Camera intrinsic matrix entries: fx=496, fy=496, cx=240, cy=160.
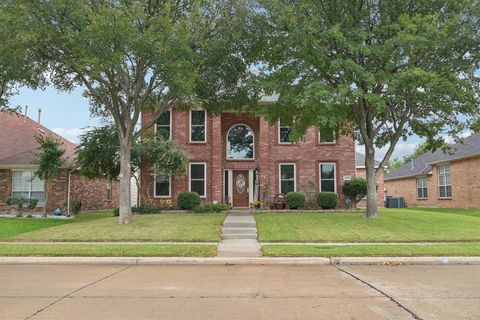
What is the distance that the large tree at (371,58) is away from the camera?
56.8ft

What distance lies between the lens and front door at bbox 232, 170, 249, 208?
28.2 m

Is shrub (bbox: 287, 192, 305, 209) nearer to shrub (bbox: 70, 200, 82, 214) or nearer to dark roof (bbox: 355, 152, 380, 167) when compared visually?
shrub (bbox: 70, 200, 82, 214)

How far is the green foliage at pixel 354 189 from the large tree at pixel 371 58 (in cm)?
591

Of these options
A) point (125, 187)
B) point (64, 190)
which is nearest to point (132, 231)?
point (125, 187)

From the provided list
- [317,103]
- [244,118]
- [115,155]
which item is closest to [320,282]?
[317,103]

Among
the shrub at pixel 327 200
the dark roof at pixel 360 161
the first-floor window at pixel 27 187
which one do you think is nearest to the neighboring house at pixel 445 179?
the dark roof at pixel 360 161

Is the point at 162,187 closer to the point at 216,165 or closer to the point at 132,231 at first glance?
the point at 216,165

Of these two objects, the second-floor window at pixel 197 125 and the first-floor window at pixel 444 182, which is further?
the first-floor window at pixel 444 182

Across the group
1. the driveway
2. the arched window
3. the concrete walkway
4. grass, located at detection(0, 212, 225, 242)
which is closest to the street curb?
the driveway

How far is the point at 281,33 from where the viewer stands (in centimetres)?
1991

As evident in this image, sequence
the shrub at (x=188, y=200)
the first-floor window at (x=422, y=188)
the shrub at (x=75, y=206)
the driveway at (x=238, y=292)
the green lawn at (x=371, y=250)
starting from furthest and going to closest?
the first-floor window at (x=422, y=188), the shrub at (x=75, y=206), the shrub at (x=188, y=200), the green lawn at (x=371, y=250), the driveway at (x=238, y=292)

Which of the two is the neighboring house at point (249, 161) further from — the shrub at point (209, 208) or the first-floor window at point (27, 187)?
the first-floor window at point (27, 187)

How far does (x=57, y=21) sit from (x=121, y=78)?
9.39 ft

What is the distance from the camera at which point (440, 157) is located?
37156 mm
